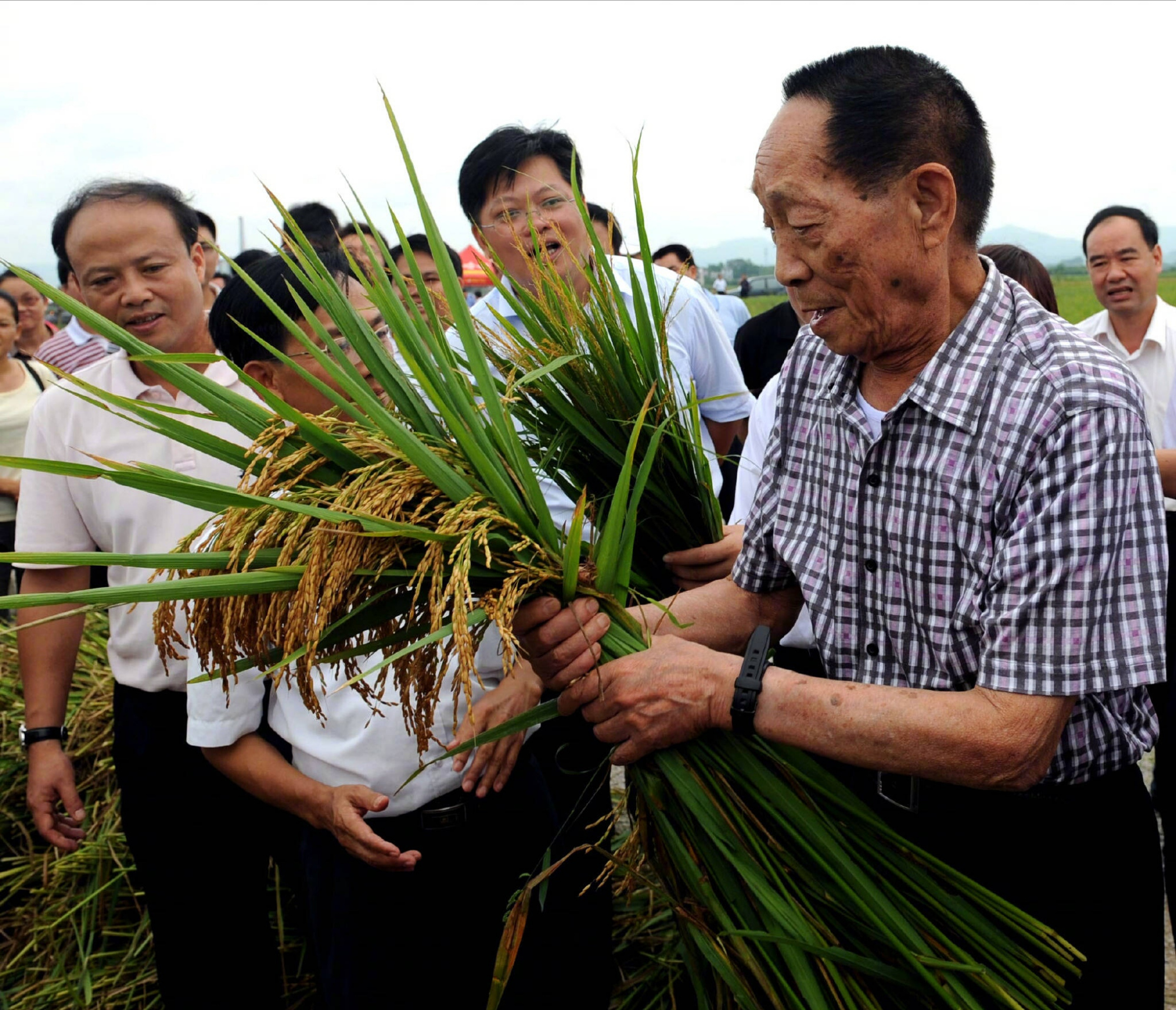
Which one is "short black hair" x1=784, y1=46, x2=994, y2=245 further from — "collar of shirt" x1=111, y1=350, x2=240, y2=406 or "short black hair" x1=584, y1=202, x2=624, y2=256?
"collar of shirt" x1=111, y1=350, x2=240, y2=406

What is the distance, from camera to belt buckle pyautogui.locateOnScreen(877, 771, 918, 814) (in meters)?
1.61

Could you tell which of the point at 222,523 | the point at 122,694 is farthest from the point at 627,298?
the point at 222,523

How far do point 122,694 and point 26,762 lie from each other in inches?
49.3

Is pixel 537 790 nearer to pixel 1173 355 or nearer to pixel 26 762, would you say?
pixel 26 762

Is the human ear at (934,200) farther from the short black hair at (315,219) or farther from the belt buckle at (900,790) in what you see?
the short black hair at (315,219)

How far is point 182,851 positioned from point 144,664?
0.47 metres

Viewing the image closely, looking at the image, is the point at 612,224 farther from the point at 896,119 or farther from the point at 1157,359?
the point at 1157,359

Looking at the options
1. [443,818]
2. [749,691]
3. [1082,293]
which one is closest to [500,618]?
[749,691]

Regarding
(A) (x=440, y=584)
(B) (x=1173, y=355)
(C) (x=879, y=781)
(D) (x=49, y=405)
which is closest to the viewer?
(A) (x=440, y=584)

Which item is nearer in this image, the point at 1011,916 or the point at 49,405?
the point at 1011,916

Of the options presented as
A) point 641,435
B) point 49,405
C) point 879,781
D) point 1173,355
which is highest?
point 49,405

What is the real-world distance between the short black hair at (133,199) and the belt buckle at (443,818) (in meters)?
1.68

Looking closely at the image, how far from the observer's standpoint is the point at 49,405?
8.62 feet

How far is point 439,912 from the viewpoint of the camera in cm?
212
